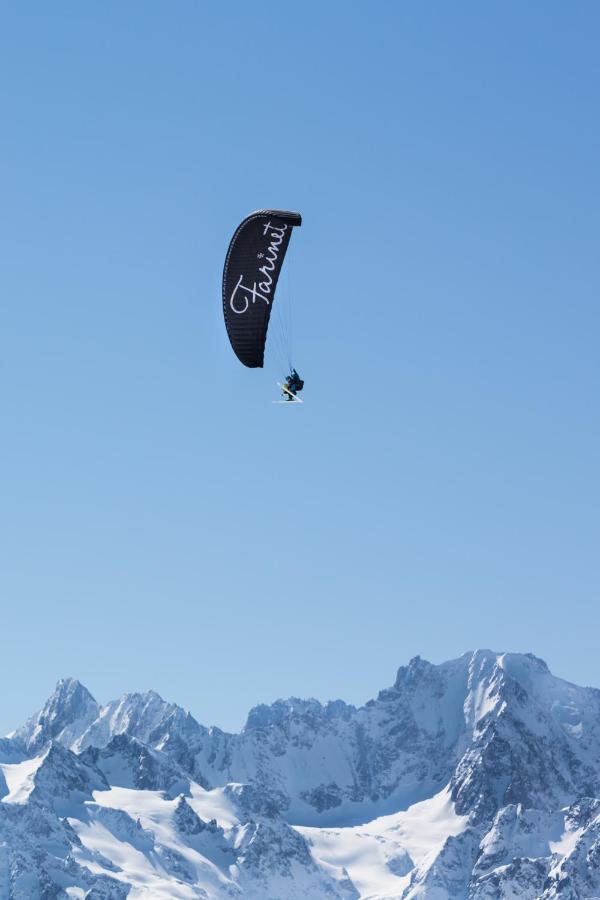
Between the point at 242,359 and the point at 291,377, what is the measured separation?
10.1ft

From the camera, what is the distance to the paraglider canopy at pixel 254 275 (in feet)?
297

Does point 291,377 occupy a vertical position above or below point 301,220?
below

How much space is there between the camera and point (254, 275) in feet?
298

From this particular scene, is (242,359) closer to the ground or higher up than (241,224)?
closer to the ground

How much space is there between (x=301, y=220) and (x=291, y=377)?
8.35 meters

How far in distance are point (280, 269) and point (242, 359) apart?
17.2ft

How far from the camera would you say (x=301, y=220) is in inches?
3578

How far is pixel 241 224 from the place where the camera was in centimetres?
9081

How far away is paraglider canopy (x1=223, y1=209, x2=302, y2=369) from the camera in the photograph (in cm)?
9050

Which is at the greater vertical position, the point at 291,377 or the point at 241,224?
the point at 241,224

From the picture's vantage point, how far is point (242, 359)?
9088 cm

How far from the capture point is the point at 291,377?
3634 inches

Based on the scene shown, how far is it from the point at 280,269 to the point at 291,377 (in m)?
5.78
